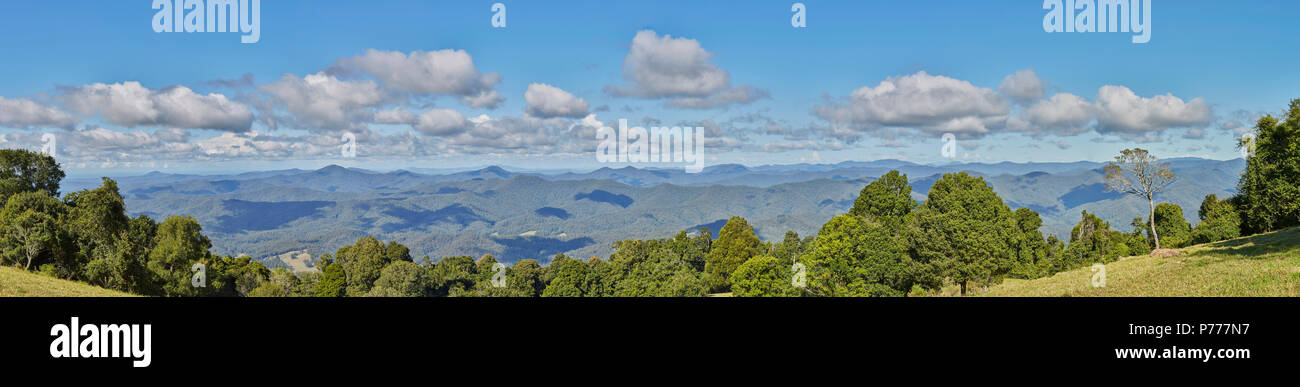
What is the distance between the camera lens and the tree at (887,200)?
6706 cm

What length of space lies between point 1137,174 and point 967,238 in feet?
72.9

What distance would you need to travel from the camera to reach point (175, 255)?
2215 inches

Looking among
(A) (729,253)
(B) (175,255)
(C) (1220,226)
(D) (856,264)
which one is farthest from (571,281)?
(C) (1220,226)

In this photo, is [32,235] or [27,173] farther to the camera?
[27,173]

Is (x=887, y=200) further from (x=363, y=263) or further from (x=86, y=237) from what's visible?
(x=363, y=263)

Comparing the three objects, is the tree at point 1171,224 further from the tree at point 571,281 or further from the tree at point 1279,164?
the tree at point 571,281

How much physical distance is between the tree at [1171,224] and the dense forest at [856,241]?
217 mm

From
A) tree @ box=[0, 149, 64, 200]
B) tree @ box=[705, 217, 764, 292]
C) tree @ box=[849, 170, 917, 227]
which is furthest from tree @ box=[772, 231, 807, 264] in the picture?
tree @ box=[0, 149, 64, 200]

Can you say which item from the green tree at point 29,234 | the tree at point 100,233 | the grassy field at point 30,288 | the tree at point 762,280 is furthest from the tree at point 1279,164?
the green tree at point 29,234
